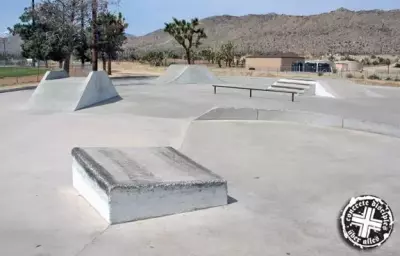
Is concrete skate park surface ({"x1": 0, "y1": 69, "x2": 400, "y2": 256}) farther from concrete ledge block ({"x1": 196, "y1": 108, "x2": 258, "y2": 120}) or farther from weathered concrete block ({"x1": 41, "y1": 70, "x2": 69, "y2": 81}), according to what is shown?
weathered concrete block ({"x1": 41, "y1": 70, "x2": 69, "y2": 81})

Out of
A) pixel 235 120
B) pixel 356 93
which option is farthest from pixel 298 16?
pixel 235 120

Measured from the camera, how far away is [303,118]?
34.6 ft

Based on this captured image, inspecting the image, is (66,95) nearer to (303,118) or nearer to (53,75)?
(53,75)

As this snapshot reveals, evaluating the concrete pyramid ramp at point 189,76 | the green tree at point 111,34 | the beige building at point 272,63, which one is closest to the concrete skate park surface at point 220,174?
the concrete pyramid ramp at point 189,76

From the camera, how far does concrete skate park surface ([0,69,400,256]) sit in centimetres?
407

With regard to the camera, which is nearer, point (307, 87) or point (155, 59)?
point (307, 87)

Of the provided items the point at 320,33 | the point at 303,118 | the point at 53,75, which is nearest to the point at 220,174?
the point at 303,118

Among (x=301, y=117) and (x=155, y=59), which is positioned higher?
(x=155, y=59)

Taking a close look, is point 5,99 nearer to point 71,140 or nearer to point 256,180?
point 71,140

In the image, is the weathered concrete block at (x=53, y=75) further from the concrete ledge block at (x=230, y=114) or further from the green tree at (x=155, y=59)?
the green tree at (x=155, y=59)

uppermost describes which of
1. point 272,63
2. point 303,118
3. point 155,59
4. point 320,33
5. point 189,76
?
point 320,33

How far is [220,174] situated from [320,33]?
10285 cm

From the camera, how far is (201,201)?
491 centimetres

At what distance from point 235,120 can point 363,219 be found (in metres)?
7.72
